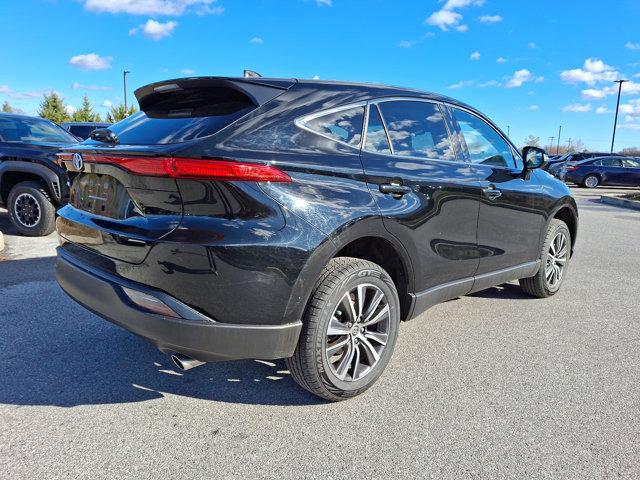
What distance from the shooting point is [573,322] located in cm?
415

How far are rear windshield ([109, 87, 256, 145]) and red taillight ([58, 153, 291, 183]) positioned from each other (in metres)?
0.16

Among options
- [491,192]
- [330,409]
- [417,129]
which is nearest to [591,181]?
[491,192]

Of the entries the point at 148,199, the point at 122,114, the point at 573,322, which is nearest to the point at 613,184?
the point at 573,322

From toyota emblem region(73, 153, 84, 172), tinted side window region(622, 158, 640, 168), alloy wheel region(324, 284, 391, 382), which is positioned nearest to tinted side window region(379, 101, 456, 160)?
alloy wheel region(324, 284, 391, 382)

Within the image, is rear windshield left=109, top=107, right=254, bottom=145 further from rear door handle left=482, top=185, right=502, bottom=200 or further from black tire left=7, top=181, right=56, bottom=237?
black tire left=7, top=181, right=56, bottom=237

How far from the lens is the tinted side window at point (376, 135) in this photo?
9.20ft

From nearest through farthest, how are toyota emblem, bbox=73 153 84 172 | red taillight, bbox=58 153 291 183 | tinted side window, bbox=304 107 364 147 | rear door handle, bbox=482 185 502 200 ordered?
1. red taillight, bbox=58 153 291 183
2. tinted side window, bbox=304 107 364 147
3. toyota emblem, bbox=73 153 84 172
4. rear door handle, bbox=482 185 502 200

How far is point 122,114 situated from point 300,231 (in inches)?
1935

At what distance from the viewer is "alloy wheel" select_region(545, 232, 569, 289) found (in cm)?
468

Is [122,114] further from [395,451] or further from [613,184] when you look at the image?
[395,451]

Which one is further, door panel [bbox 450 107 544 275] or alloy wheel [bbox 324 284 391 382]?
door panel [bbox 450 107 544 275]

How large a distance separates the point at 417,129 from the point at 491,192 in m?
0.88

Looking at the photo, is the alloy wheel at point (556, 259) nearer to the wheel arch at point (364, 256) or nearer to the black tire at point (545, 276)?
the black tire at point (545, 276)

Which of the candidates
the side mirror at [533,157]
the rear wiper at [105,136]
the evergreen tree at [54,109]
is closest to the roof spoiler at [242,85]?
the rear wiper at [105,136]
